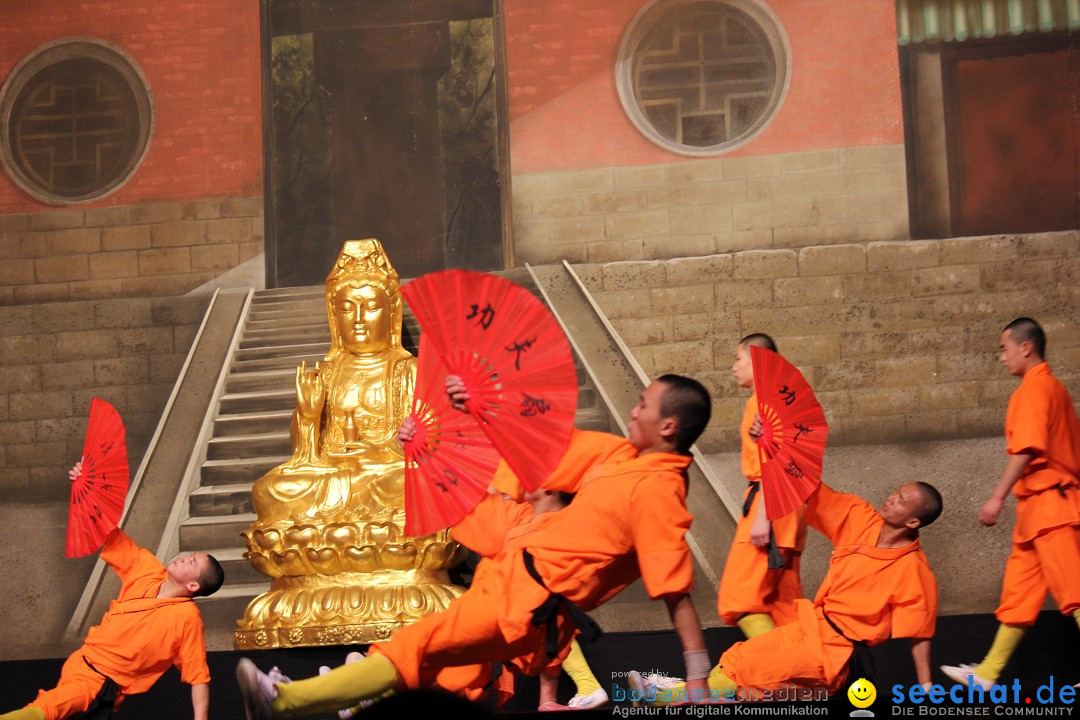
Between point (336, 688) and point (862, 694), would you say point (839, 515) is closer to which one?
point (862, 694)

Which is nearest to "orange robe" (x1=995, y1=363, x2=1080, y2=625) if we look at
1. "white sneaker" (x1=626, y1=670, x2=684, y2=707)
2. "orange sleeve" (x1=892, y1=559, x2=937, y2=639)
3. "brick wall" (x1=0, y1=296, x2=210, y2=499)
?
"orange sleeve" (x1=892, y1=559, x2=937, y2=639)

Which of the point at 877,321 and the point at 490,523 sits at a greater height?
the point at 877,321

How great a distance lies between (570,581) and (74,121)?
417 cm

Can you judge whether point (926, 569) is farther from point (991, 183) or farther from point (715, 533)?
point (991, 183)

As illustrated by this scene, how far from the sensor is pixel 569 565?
8.38 ft

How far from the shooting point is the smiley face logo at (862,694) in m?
2.88

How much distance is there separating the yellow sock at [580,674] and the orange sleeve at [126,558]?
130 centimetres

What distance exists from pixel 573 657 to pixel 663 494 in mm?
1280

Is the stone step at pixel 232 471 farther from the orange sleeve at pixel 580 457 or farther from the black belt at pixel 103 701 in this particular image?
the orange sleeve at pixel 580 457

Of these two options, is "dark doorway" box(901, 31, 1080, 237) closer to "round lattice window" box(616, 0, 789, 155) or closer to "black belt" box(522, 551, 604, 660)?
"round lattice window" box(616, 0, 789, 155)

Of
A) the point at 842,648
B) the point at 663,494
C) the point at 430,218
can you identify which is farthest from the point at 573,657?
the point at 430,218

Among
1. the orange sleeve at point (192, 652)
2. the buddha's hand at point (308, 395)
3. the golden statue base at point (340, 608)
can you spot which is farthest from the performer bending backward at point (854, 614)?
the buddha's hand at point (308, 395)

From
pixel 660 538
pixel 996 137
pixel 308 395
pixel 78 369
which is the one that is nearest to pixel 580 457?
pixel 660 538

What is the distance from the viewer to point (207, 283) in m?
5.55
